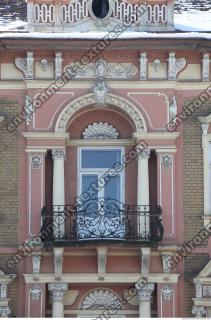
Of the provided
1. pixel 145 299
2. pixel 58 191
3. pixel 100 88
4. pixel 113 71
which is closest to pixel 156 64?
pixel 113 71

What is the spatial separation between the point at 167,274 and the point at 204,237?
3.57ft

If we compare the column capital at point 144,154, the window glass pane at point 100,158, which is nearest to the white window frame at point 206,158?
the column capital at point 144,154

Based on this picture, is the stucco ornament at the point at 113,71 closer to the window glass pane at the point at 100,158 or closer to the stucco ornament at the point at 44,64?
the stucco ornament at the point at 44,64

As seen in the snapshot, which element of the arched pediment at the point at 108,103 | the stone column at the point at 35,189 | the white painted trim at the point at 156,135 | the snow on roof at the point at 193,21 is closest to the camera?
the stone column at the point at 35,189

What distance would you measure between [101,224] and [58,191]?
3.58ft

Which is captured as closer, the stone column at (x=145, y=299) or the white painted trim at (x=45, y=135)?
the stone column at (x=145, y=299)

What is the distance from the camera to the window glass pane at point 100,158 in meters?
23.1

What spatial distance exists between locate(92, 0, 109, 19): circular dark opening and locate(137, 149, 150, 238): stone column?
3073mm

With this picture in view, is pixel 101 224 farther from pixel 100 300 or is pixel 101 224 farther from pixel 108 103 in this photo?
pixel 108 103

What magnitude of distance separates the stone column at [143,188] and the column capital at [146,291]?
104 cm

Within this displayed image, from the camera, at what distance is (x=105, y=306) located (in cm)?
2261

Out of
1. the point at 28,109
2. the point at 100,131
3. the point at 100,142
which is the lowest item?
the point at 100,142

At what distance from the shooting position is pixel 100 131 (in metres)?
23.2

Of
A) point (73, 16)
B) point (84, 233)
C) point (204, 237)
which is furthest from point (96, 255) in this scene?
point (73, 16)
